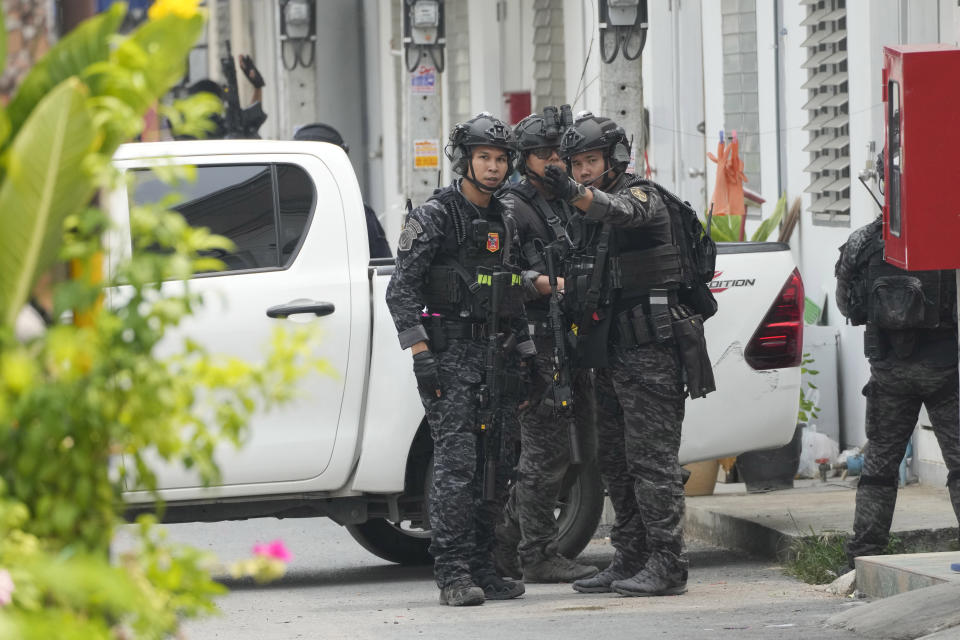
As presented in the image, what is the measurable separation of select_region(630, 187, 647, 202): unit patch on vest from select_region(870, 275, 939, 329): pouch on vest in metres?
0.97

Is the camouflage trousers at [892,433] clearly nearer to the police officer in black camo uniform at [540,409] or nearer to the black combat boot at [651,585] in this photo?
the black combat boot at [651,585]

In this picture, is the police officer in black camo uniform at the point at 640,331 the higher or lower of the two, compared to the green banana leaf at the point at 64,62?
lower

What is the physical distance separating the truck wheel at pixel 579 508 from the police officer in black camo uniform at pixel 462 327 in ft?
1.94

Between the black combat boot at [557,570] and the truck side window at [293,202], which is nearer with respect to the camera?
the truck side window at [293,202]

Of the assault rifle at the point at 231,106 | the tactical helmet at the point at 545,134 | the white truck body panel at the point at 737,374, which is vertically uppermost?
the assault rifle at the point at 231,106

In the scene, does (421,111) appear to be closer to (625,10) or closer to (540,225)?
(625,10)

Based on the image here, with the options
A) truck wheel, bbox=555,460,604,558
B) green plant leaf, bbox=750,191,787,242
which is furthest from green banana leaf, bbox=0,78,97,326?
green plant leaf, bbox=750,191,787,242

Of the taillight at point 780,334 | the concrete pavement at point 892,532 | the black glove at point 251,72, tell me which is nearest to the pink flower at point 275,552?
the concrete pavement at point 892,532

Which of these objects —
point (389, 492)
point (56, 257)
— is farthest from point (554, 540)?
point (56, 257)

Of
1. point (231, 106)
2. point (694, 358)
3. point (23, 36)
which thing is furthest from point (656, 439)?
point (231, 106)

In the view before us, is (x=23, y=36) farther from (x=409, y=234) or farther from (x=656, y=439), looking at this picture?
(x=656, y=439)

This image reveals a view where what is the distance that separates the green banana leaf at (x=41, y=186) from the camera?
2.25 m

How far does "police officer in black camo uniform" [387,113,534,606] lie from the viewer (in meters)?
6.39

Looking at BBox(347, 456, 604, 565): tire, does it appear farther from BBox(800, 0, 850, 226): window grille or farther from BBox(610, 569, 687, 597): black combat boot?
BBox(800, 0, 850, 226): window grille
